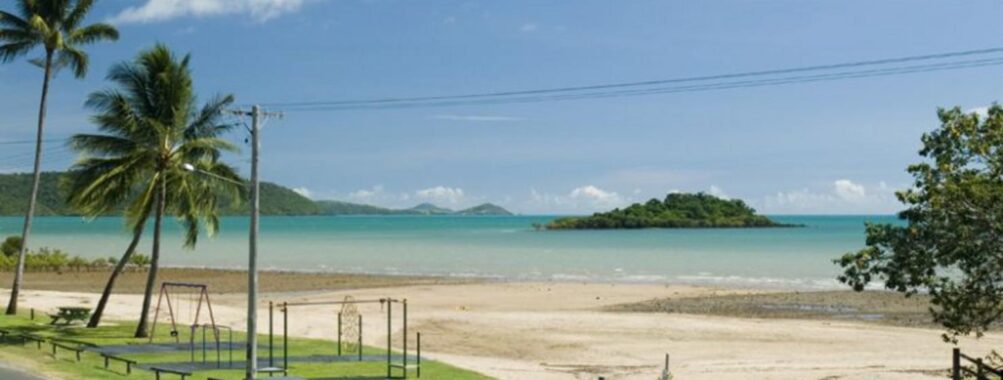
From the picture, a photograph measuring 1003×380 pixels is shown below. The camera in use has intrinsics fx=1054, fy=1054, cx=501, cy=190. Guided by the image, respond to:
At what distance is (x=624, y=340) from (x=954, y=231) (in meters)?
16.1

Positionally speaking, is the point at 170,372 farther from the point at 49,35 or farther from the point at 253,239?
the point at 49,35

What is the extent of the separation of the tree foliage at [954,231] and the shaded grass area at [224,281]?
40545 millimetres

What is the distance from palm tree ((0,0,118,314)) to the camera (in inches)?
1270

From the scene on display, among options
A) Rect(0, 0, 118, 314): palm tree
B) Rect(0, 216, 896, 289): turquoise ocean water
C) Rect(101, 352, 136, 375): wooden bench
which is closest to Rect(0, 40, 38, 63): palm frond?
Rect(0, 0, 118, 314): palm tree

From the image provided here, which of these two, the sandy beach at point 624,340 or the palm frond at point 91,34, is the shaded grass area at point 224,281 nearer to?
the sandy beach at point 624,340

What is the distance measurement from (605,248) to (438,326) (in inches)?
2811

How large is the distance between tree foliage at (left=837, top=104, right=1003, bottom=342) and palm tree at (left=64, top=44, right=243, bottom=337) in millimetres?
17806

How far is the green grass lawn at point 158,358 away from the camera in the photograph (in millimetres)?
21156

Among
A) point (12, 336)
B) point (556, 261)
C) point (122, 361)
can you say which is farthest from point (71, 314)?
point (556, 261)

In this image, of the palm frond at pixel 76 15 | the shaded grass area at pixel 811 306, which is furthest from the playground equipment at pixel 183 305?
the shaded grass area at pixel 811 306

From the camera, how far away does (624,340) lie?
30.2 metres

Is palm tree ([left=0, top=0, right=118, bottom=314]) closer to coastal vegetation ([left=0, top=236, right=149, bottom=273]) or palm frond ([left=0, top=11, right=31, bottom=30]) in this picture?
palm frond ([left=0, top=11, right=31, bottom=30])

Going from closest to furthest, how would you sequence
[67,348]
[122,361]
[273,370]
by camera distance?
[273,370] < [122,361] < [67,348]

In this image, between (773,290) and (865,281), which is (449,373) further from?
(773,290)
